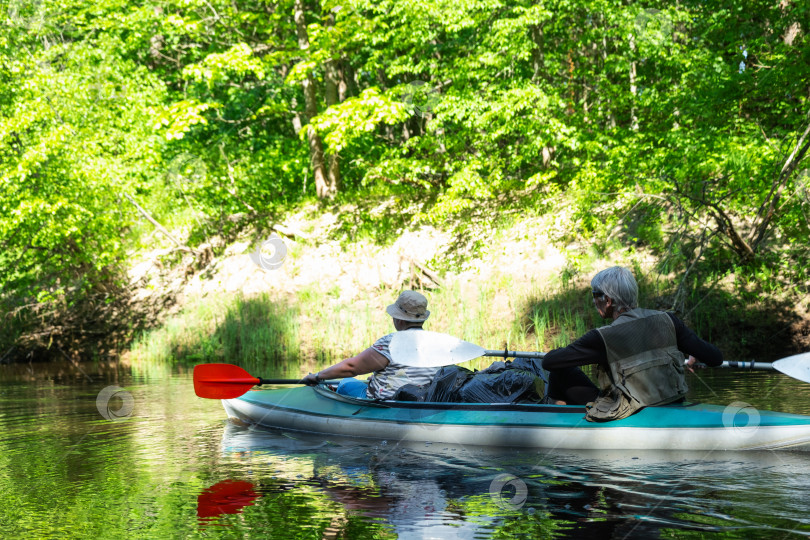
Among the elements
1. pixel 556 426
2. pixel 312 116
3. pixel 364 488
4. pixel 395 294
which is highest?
pixel 312 116

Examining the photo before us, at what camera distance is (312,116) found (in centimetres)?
1802

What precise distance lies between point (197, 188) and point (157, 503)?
14426 mm

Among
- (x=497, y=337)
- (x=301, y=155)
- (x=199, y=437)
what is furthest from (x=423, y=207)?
(x=199, y=437)

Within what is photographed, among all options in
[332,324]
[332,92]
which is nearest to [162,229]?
[332,92]

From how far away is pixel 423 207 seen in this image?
17.5m

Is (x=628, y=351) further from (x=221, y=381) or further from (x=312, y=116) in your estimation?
(x=312, y=116)

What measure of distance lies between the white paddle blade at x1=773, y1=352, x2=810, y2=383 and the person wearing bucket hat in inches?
97.2

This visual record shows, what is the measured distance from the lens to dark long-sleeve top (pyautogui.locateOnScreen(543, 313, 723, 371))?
16.3ft

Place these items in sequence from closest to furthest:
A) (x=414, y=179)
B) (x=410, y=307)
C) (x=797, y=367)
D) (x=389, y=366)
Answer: (x=797, y=367)
(x=410, y=307)
(x=389, y=366)
(x=414, y=179)

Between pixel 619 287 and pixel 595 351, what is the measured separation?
16.5 inches

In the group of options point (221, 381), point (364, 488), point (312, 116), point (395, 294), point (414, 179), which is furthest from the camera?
point (312, 116)

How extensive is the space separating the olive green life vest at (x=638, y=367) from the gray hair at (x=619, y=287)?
7 centimetres

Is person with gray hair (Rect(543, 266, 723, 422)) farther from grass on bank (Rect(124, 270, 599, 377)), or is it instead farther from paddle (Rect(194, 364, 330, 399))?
grass on bank (Rect(124, 270, 599, 377))

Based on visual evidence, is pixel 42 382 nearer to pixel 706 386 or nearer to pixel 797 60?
pixel 706 386
